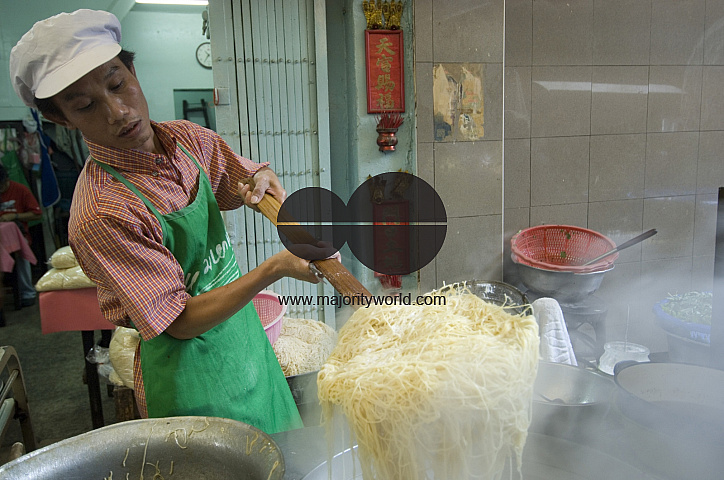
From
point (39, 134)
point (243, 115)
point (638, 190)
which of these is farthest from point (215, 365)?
point (39, 134)

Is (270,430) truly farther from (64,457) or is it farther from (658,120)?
(658,120)

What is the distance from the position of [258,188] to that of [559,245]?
2.66m

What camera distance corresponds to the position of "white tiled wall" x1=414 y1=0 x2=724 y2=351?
144 inches

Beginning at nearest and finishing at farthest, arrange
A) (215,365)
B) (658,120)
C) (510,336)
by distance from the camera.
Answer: (510,336), (215,365), (658,120)

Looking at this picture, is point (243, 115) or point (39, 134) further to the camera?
point (39, 134)

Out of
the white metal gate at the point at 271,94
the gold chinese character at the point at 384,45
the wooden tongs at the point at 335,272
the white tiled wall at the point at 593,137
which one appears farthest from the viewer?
the white tiled wall at the point at 593,137

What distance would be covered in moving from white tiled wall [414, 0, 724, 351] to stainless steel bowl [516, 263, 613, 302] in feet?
1.69

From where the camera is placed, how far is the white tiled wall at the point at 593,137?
144 inches

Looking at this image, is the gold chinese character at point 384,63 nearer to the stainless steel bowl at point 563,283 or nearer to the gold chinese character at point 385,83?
the gold chinese character at point 385,83

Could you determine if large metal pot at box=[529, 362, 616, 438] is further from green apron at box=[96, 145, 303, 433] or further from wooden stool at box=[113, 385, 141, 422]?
wooden stool at box=[113, 385, 141, 422]

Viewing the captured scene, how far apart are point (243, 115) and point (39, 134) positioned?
4493mm

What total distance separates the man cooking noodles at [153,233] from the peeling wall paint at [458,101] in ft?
6.69

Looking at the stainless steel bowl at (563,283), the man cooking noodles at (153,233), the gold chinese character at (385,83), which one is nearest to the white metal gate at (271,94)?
the gold chinese character at (385,83)

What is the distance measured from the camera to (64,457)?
45.3 inches
